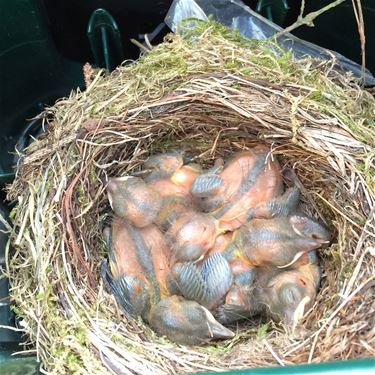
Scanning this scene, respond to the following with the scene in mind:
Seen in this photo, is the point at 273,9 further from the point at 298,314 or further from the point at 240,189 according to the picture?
the point at 298,314

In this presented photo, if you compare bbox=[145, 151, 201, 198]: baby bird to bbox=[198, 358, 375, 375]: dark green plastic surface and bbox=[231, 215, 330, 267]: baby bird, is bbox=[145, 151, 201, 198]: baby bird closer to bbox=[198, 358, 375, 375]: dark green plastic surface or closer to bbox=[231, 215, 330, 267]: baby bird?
bbox=[231, 215, 330, 267]: baby bird

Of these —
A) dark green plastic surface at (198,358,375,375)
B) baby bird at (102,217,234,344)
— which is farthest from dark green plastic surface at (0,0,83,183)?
dark green plastic surface at (198,358,375,375)

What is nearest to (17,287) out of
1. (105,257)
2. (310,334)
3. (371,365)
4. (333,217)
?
(105,257)

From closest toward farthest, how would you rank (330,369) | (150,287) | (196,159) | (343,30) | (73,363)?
(330,369)
(73,363)
(150,287)
(196,159)
(343,30)

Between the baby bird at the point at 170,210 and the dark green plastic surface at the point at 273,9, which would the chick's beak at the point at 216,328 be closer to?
the baby bird at the point at 170,210

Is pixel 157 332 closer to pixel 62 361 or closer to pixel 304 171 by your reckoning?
pixel 62 361

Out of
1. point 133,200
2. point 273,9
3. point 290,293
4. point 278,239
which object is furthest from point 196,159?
point 273,9
